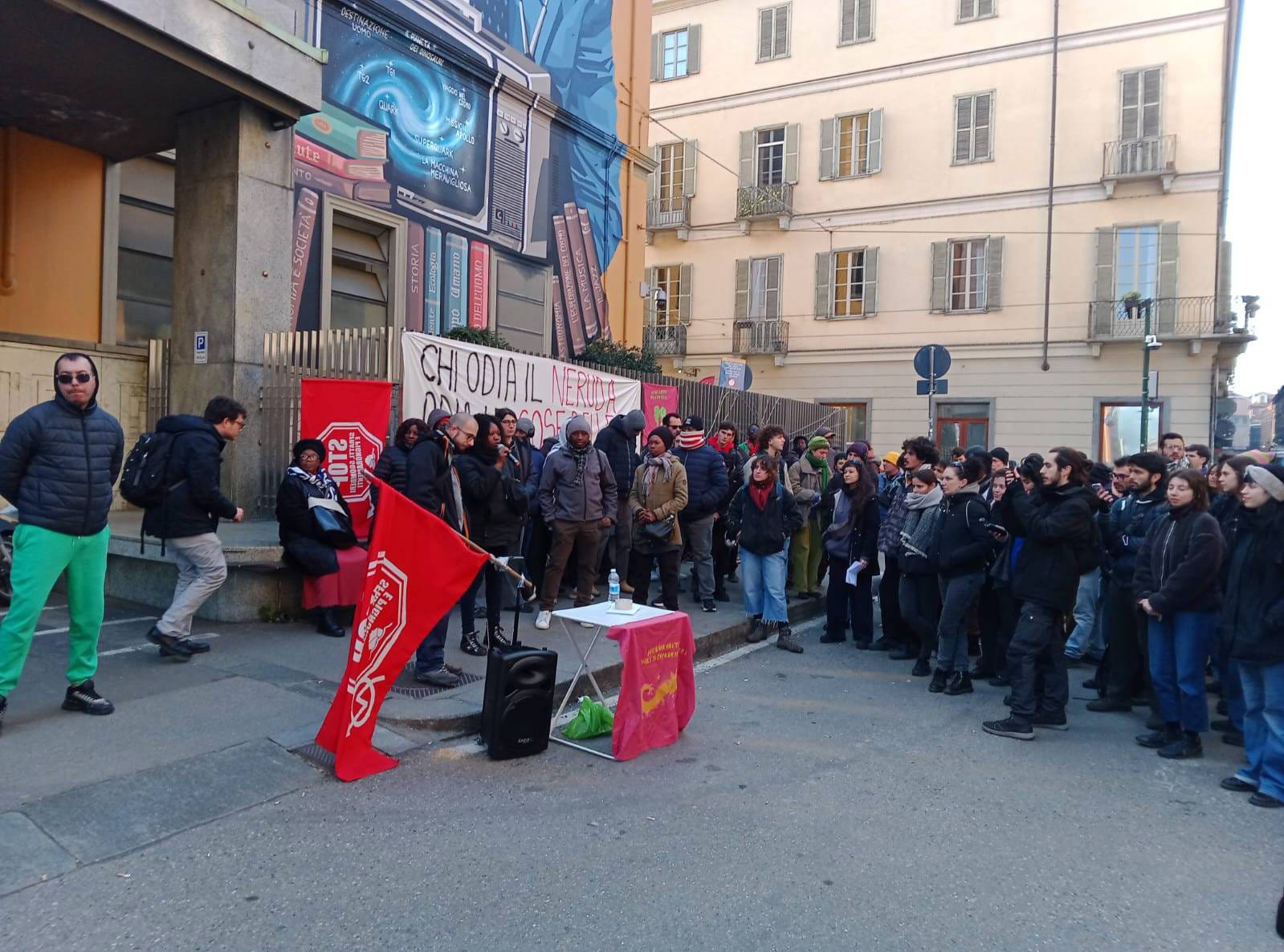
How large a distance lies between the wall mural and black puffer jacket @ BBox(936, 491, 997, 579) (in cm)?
870

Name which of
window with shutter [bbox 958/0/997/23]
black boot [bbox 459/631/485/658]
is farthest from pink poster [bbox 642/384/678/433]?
window with shutter [bbox 958/0/997/23]

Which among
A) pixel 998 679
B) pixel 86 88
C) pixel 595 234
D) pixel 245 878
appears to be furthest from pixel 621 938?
pixel 595 234

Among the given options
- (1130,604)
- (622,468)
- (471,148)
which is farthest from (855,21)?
(1130,604)

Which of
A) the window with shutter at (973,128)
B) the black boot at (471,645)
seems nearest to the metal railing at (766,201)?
the window with shutter at (973,128)

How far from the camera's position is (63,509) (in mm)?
4852

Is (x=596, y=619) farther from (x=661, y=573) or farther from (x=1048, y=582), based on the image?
(x=661, y=573)

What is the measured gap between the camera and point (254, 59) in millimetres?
8680

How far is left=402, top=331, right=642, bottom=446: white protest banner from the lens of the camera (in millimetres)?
8797

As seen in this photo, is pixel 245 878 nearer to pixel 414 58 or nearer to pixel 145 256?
pixel 145 256

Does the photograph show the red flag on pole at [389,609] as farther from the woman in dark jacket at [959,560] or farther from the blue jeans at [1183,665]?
the blue jeans at [1183,665]

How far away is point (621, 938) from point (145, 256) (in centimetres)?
1100

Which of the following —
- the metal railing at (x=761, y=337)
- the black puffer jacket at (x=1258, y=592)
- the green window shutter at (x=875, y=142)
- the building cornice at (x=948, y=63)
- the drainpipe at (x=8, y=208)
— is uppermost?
the building cornice at (x=948, y=63)

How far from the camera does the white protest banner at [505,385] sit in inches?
346

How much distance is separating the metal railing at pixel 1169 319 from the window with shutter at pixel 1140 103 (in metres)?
4.29
